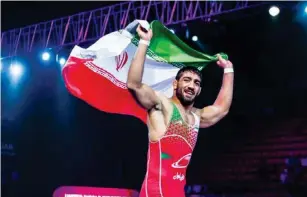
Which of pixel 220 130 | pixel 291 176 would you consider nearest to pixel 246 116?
pixel 220 130

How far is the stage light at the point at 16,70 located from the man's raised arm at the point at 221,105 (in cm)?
724

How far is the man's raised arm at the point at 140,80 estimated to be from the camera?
114 inches

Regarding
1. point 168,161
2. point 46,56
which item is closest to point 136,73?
point 168,161

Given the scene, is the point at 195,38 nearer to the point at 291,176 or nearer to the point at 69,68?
the point at 291,176

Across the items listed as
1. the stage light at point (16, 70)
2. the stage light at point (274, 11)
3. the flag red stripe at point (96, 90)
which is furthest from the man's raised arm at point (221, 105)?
the stage light at point (16, 70)

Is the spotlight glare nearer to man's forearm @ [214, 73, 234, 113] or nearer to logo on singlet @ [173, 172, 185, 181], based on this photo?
man's forearm @ [214, 73, 234, 113]

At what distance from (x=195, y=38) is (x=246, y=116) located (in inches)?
75.3

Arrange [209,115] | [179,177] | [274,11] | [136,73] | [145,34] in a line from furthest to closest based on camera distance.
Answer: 1. [274,11]
2. [209,115]
3. [179,177]
4. [145,34]
5. [136,73]

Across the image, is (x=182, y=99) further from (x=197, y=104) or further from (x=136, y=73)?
(x=197, y=104)

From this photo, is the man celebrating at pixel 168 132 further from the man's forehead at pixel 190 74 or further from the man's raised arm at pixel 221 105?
the man's raised arm at pixel 221 105

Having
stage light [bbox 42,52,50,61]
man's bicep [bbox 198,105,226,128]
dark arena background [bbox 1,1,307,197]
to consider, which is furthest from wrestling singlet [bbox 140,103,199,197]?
stage light [bbox 42,52,50,61]

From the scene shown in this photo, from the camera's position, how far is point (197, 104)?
379 inches

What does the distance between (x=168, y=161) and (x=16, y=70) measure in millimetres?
7826

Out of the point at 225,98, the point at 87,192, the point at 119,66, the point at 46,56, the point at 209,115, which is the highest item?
the point at 46,56
